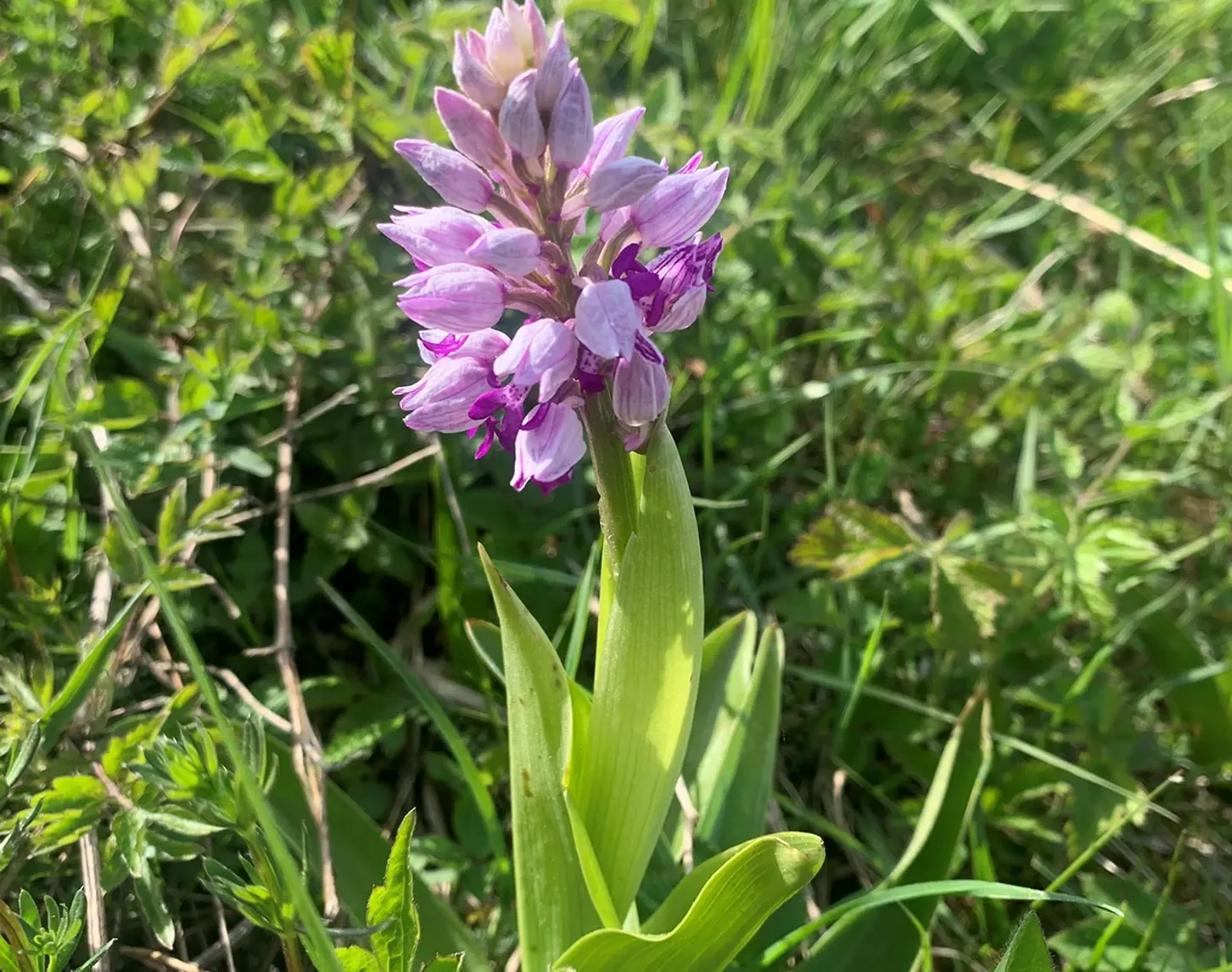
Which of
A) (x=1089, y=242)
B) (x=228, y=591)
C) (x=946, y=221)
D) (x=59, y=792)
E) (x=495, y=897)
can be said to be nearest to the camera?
(x=59, y=792)

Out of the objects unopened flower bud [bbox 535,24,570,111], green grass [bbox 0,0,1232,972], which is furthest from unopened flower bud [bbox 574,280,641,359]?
green grass [bbox 0,0,1232,972]

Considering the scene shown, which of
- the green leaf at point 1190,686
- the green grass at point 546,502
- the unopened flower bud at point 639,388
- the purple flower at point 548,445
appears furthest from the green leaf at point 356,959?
the green leaf at point 1190,686

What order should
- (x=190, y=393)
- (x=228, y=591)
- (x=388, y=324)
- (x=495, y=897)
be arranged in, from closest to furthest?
(x=495, y=897), (x=190, y=393), (x=228, y=591), (x=388, y=324)

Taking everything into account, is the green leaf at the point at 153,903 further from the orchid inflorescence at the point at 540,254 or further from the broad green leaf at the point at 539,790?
the orchid inflorescence at the point at 540,254

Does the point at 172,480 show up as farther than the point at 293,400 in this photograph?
No

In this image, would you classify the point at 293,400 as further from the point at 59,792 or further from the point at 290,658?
the point at 59,792

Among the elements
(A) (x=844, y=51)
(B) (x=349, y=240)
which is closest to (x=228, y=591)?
(B) (x=349, y=240)

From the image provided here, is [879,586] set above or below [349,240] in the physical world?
below
